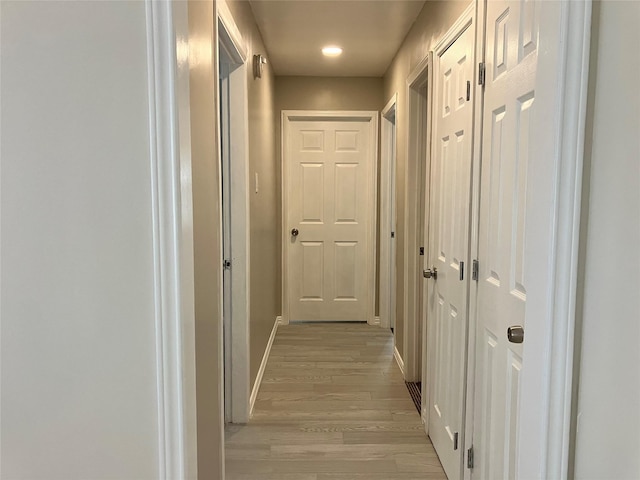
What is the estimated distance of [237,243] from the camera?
2.52 metres

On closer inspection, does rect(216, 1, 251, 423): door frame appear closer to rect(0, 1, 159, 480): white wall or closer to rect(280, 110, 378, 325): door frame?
rect(0, 1, 159, 480): white wall

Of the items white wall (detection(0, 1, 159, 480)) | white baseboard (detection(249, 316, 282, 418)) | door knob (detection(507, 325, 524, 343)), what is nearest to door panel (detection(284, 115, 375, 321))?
white baseboard (detection(249, 316, 282, 418))

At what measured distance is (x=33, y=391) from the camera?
1.00 metres

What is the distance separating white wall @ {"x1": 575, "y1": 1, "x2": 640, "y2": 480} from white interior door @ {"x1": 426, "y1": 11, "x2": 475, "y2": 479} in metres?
0.88

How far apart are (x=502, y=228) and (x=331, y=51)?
102 inches

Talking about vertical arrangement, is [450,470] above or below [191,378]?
below

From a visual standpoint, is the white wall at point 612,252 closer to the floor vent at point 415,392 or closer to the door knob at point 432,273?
the door knob at point 432,273

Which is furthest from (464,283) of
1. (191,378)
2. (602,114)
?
(191,378)

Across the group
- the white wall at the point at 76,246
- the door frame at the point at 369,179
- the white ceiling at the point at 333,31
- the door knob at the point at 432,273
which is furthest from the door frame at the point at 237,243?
the door frame at the point at 369,179

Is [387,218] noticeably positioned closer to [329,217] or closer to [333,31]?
[329,217]

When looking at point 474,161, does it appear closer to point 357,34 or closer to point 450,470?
point 450,470

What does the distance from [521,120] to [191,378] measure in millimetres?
1140

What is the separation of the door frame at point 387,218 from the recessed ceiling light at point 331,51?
74 cm

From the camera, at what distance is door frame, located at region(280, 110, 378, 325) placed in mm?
4391
